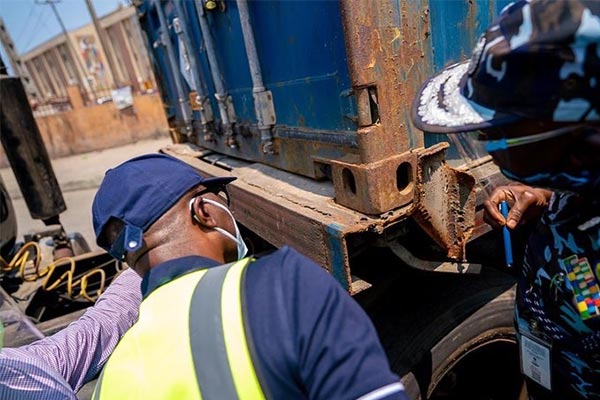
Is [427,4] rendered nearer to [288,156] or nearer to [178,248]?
[288,156]

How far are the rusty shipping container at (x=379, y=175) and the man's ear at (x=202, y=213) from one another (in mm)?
518

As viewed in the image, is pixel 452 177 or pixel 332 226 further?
pixel 452 177

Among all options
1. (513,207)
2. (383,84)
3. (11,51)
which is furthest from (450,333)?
(11,51)

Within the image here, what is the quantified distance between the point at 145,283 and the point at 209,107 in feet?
7.89

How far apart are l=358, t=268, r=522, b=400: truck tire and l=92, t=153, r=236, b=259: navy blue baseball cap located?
1251 millimetres

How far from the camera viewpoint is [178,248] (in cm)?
99

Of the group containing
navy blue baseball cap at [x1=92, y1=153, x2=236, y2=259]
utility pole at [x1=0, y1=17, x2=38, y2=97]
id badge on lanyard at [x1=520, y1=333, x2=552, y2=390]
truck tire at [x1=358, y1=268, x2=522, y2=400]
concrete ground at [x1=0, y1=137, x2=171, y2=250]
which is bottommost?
concrete ground at [x1=0, y1=137, x2=171, y2=250]

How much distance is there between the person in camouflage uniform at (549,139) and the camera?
734 mm

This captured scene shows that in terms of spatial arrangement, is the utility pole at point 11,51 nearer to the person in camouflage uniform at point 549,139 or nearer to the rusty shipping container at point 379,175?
the rusty shipping container at point 379,175

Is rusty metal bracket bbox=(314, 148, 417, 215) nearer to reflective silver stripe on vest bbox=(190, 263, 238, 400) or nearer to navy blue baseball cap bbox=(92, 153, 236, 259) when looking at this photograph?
navy blue baseball cap bbox=(92, 153, 236, 259)

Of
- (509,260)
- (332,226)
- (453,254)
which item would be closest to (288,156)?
(332,226)

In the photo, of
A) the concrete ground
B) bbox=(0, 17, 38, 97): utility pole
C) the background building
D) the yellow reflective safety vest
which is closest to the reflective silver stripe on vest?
the yellow reflective safety vest

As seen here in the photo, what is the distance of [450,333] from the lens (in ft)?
6.15

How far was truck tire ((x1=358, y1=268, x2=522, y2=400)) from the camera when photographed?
1840 mm
